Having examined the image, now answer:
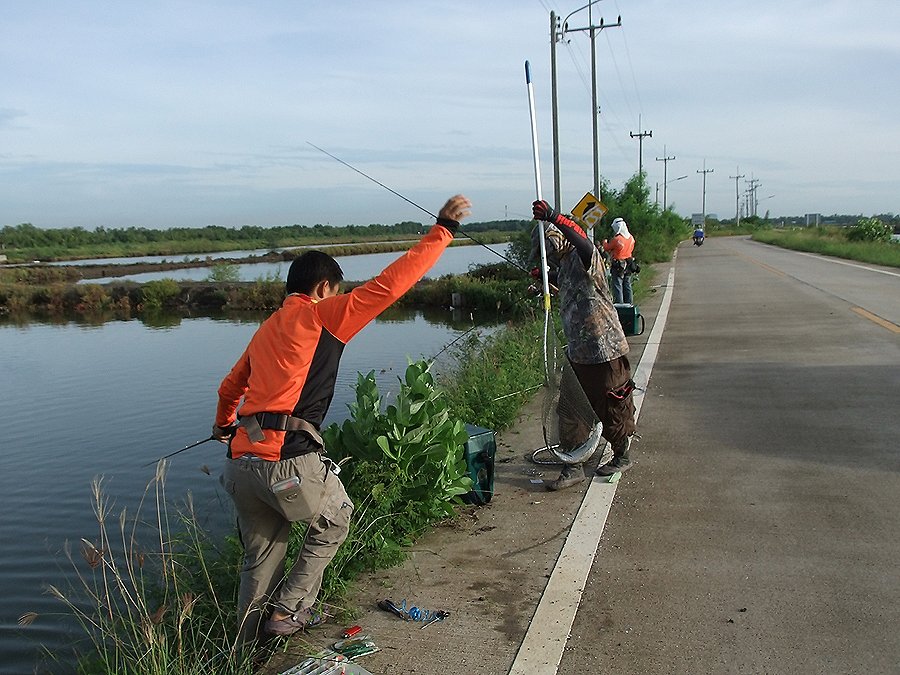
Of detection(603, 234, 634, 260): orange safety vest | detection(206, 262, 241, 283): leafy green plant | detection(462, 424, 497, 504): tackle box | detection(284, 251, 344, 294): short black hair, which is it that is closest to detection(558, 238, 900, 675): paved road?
detection(462, 424, 497, 504): tackle box

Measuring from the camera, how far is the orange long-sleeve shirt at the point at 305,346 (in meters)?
3.71

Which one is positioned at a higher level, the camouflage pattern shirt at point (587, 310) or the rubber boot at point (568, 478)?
the camouflage pattern shirt at point (587, 310)

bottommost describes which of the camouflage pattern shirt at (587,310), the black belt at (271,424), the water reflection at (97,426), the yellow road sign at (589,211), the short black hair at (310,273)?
the water reflection at (97,426)

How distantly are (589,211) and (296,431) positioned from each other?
49.4 ft

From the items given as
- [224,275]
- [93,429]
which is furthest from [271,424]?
[224,275]

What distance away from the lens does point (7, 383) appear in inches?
786

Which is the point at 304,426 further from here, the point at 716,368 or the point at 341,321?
the point at 716,368

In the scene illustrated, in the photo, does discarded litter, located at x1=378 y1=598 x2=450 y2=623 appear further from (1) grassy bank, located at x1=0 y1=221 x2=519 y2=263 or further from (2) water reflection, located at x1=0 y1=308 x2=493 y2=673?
(1) grassy bank, located at x1=0 y1=221 x2=519 y2=263

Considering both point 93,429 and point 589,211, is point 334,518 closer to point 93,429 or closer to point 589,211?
point 93,429

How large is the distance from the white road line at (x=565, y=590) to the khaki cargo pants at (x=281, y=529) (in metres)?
1.06

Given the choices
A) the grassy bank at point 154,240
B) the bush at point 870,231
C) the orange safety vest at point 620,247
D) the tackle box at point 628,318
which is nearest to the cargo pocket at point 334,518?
the tackle box at point 628,318

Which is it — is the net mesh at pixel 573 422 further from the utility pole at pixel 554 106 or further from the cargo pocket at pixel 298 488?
the utility pole at pixel 554 106

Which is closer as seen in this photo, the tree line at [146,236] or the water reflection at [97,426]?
the water reflection at [97,426]

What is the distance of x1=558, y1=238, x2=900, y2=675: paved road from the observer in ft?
12.5
